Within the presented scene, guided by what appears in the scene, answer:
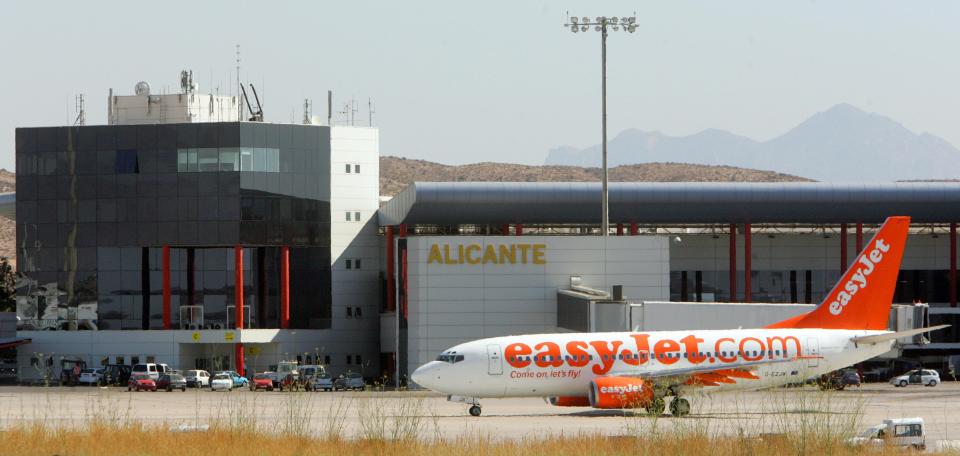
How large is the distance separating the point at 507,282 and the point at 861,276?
28.4 meters

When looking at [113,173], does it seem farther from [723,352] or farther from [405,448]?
[405,448]

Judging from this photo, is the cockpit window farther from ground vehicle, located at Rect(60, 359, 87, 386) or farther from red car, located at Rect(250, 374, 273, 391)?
ground vehicle, located at Rect(60, 359, 87, 386)

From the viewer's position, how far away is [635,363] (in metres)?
59.2

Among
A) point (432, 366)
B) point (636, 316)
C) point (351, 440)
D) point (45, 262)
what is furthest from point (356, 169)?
point (351, 440)

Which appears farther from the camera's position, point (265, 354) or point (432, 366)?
point (265, 354)

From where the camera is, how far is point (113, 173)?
10812 centimetres

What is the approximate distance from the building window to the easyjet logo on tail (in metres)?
59.1

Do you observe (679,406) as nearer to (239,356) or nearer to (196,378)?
(196,378)

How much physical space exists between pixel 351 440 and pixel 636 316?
40.4m

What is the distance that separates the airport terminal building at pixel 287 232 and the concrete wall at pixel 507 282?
33.0 ft

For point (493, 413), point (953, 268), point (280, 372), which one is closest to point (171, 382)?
point (280, 372)

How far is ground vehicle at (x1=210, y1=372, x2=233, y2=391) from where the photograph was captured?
9444 cm

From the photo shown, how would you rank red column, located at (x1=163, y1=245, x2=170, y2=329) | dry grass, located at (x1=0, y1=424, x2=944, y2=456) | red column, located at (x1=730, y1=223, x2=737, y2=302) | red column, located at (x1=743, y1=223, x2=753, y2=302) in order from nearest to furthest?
dry grass, located at (x1=0, y1=424, x2=944, y2=456)
red column, located at (x1=743, y1=223, x2=753, y2=302)
red column, located at (x1=163, y1=245, x2=170, y2=329)
red column, located at (x1=730, y1=223, x2=737, y2=302)

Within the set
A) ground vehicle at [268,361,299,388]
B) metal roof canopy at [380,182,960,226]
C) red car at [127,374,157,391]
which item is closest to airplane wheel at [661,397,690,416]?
ground vehicle at [268,361,299,388]
